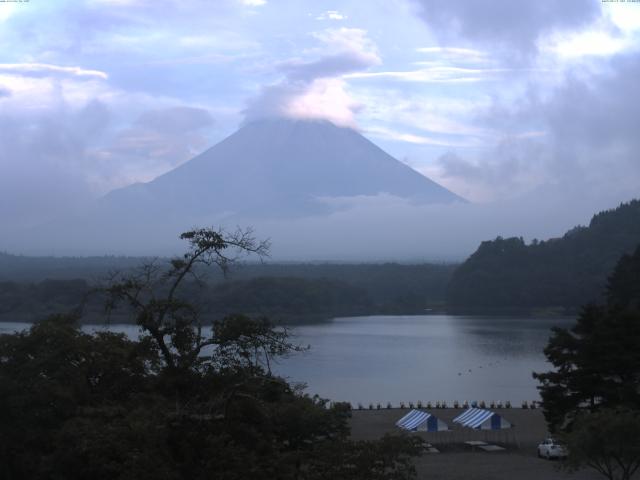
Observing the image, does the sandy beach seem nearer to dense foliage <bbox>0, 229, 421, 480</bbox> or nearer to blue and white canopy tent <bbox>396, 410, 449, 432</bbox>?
blue and white canopy tent <bbox>396, 410, 449, 432</bbox>

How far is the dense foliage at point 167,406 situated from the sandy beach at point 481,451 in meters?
3.99

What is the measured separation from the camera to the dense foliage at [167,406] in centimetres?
387

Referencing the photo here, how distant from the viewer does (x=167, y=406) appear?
4.14 metres

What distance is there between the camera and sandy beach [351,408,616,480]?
940 cm

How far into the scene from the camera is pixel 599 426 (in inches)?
283

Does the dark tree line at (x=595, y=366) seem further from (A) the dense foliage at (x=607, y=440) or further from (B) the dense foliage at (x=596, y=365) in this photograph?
(A) the dense foliage at (x=607, y=440)

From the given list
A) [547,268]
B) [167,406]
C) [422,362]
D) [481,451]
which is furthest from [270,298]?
[167,406]

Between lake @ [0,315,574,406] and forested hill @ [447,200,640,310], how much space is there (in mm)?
8028

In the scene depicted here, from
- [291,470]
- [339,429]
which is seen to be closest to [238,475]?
[291,470]

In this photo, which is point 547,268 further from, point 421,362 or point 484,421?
point 484,421

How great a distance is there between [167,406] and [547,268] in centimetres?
4620

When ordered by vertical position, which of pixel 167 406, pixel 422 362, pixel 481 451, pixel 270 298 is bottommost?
pixel 422 362

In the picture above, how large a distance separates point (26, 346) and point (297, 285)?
3775 cm

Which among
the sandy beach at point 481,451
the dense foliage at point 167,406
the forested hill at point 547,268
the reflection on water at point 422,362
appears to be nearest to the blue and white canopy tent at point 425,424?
the sandy beach at point 481,451
